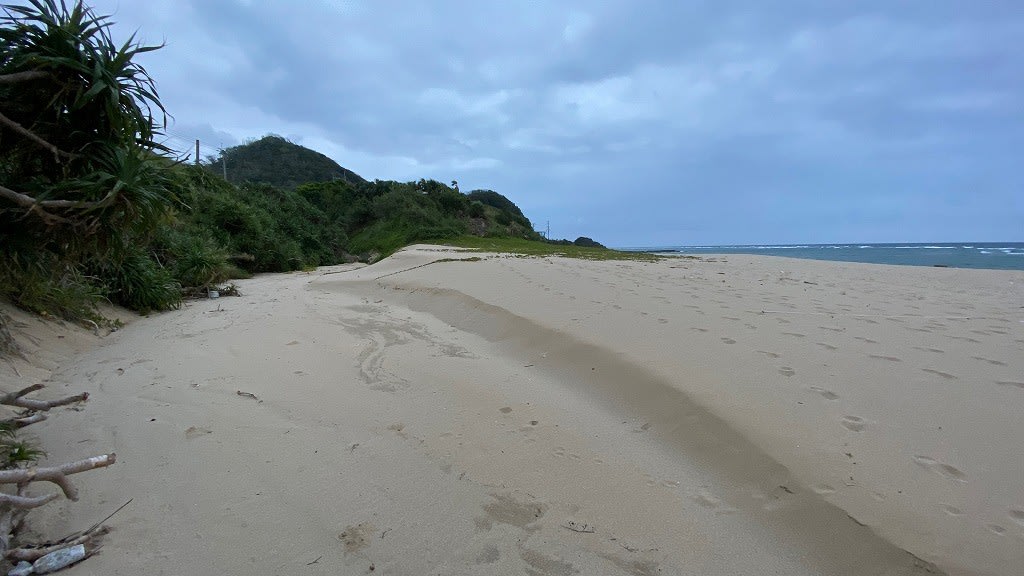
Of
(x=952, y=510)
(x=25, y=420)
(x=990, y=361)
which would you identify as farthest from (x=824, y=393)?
(x=25, y=420)

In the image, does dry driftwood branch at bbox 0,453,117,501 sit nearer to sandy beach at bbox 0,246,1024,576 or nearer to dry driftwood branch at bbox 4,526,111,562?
sandy beach at bbox 0,246,1024,576

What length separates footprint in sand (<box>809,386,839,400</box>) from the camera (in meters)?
3.15

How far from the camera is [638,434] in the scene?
3.14m

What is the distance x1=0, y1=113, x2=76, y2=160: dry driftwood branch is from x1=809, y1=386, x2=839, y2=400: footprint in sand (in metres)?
4.96

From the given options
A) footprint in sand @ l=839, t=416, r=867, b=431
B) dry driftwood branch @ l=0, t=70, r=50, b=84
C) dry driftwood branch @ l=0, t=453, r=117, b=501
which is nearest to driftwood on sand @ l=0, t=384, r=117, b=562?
dry driftwood branch @ l=0, t=453, r=117, b=501

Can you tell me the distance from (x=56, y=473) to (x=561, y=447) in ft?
7.93

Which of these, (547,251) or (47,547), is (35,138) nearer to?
(47,547)

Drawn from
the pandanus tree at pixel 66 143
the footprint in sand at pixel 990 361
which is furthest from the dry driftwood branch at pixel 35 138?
the footprint in sand at pixel 990 361

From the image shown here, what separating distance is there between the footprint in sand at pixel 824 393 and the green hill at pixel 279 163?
59529mm

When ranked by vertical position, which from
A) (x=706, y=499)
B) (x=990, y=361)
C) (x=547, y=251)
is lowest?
(x=706, y=499)

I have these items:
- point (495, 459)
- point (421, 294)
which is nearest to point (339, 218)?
point (421, 294)

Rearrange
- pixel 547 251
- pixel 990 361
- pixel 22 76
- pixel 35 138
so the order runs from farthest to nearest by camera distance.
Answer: pixel 547 251, pixel 990 361, pixel 35 138, pixel 22 76

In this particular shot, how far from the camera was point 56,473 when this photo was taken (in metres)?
2.05

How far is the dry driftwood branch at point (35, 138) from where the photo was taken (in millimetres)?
2615
